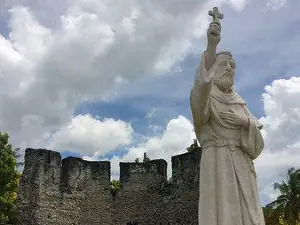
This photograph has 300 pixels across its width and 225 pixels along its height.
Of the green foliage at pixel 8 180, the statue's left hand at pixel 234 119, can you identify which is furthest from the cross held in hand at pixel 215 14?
the green foliage at pixel 8 180

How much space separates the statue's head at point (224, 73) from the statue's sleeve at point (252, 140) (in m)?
0.51

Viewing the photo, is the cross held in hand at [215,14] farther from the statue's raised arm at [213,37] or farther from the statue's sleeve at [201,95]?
the statue's sleeve at [201,95]

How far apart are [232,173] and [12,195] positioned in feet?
77.0

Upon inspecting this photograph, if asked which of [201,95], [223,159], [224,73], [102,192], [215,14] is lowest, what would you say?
[223,159]

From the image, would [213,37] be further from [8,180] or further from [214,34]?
[8,180]

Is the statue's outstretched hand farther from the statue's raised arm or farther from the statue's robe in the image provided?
the statue's robe

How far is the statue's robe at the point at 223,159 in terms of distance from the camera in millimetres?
5457

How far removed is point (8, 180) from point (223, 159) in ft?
75.1

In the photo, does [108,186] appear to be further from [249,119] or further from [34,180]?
[249,119]

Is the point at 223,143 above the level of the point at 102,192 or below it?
below

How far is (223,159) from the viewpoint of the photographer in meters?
5.64

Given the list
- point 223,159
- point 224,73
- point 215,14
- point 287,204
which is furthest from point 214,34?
point 287,204

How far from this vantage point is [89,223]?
27422mm

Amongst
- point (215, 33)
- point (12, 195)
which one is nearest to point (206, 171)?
point (215, 33)
